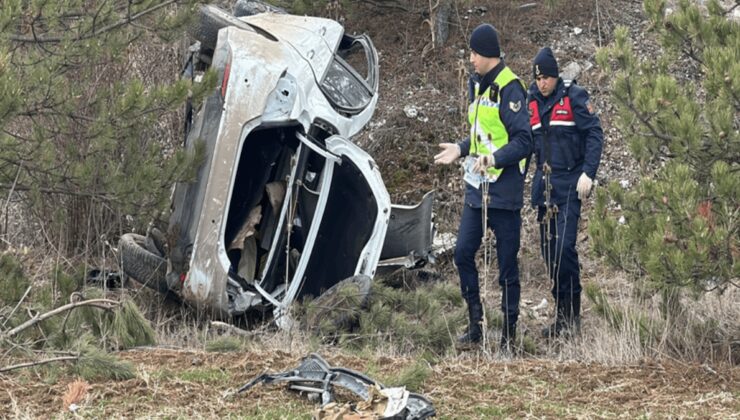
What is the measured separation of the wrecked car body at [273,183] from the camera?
318 inches

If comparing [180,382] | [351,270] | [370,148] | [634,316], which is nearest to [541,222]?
[634,316]

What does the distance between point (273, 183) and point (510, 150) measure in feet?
7.46

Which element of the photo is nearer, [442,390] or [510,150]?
[442,390]

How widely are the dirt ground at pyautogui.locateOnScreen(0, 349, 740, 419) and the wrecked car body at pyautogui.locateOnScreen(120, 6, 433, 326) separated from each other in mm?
1948

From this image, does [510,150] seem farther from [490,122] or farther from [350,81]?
[350,81]

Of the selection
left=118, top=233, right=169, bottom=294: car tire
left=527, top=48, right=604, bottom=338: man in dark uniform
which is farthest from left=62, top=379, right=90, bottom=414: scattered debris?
left=527, top=48, right=604, bottom=338: man in dark uniform

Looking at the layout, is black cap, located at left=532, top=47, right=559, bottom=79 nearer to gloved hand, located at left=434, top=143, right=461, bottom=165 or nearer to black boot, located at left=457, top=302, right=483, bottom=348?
gloved hand, located at left=434, top=143, right=461, bottom=165

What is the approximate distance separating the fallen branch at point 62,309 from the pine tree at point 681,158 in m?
2.81

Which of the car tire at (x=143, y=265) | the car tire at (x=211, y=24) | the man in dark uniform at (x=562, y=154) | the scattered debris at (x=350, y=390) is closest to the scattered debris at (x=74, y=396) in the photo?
the scattered debris at (x=350, y=390)

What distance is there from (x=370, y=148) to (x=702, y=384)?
7116mm

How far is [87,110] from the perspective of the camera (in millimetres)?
8414

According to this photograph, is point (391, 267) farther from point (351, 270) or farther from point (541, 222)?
point (541, 222)

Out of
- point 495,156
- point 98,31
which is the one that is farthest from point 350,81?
point 495,156

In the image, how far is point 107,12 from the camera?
8.29m
